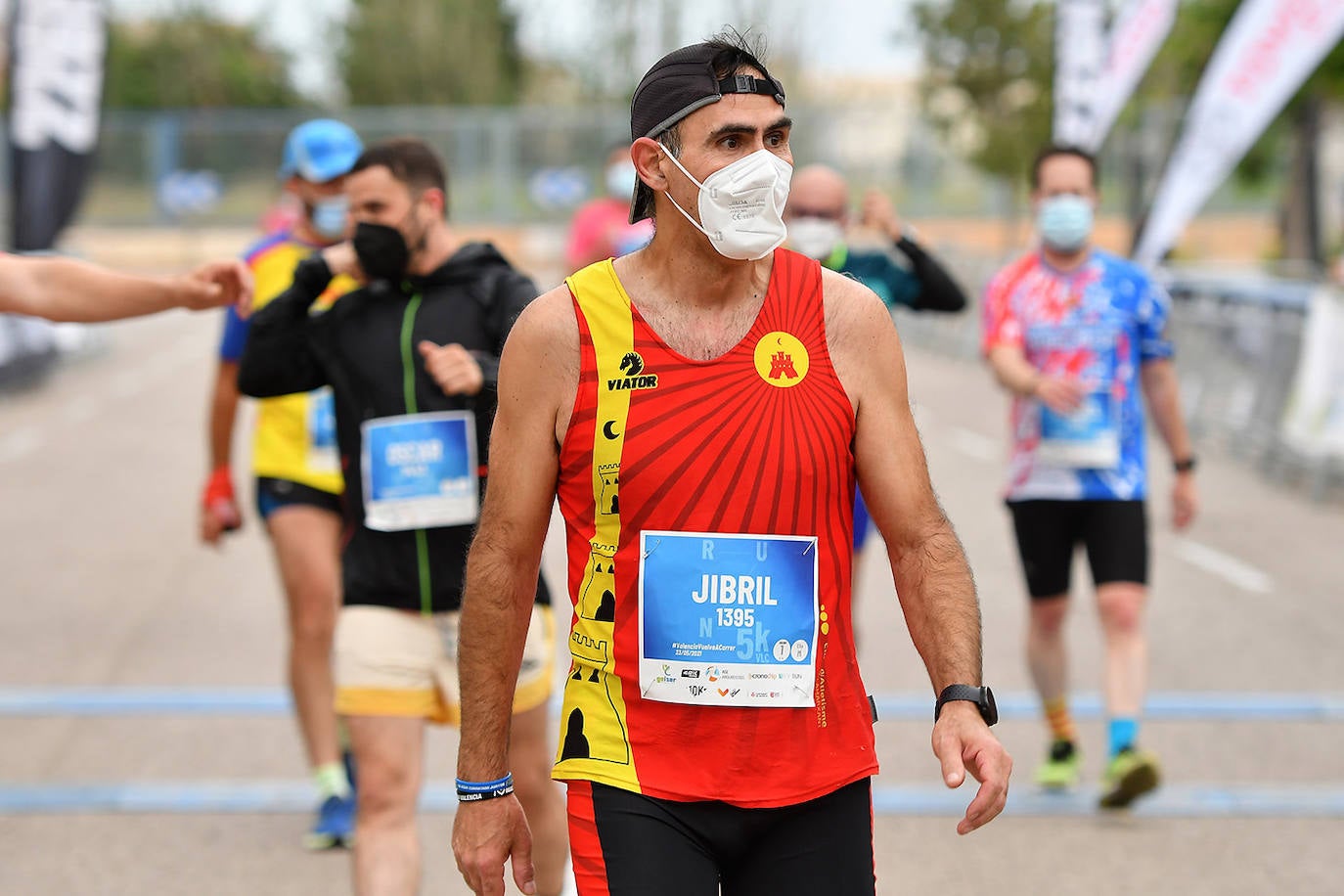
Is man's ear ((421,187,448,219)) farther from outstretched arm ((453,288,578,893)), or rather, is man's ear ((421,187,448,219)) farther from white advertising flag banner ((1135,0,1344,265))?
white advertising flag banner ((1135,0,1344,265))

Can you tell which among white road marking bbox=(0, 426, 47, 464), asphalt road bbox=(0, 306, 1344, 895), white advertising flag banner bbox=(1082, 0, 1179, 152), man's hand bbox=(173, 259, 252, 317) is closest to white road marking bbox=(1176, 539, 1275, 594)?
asphalt road bbox=(0, 306, 1344, 895)

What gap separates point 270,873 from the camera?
5719mm

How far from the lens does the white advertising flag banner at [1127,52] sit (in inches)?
598

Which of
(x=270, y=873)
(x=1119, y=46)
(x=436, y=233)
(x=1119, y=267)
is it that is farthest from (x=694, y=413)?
(x=1119, y=46)

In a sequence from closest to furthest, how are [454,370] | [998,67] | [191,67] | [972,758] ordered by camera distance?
[972,758] < [454,370] < [998,67] < [191,67]

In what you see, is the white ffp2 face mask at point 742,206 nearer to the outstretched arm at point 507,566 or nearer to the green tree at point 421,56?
the outstretched arm at point 507,566

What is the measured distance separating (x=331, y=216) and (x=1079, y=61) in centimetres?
1112

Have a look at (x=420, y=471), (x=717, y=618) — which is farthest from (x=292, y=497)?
(x=717, y=618)

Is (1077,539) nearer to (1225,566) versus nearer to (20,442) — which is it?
(1225,566)

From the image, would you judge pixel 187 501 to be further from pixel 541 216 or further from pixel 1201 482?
pixel 541 216

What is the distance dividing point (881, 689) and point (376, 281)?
397 cm

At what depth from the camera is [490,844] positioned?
3137mm

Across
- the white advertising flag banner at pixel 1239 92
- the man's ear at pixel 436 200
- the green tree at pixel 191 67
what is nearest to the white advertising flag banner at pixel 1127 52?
the white advertising flag banner at pixel 1239 92

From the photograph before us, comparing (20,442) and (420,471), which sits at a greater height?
(420,471)
